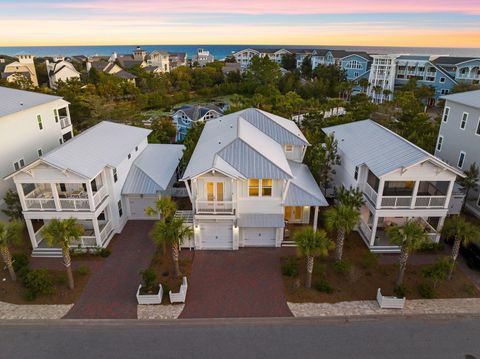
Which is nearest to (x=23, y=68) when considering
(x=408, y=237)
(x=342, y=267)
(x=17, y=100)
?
(x=17, y=100)

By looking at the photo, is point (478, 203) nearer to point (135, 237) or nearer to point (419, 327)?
point (419, 327)

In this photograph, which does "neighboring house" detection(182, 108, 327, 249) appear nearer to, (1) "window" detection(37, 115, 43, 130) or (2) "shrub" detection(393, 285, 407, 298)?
(2) "shrub" detection(393, 285, 407, 298)

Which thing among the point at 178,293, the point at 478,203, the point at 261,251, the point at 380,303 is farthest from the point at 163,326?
the point at 478,203

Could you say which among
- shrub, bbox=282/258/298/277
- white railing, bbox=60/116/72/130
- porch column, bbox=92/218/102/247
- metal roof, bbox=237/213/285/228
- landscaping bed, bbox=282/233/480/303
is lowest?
landscaping bed, bbox=282/233/480/303

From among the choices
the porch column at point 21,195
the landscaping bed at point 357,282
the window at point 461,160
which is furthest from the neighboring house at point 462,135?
the porch column at point 21,195

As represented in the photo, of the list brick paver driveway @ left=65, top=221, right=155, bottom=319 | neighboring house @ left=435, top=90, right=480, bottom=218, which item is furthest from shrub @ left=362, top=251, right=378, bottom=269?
brick paver driveway @ left=65, top=221, right=155, bottom=319

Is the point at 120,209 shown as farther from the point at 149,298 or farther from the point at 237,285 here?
the point at 237,285

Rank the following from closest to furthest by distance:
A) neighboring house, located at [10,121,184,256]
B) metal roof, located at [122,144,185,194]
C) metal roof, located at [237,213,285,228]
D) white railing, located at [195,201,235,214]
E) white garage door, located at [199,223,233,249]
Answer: neighboring house, located at [10,121,184,256] → white railing, located at [195,201,235,214] → metal roof, located at [237,213,285,228] → white garage door, located at [199,223,233,249] → metal roof, located at [122,144,185,194]
